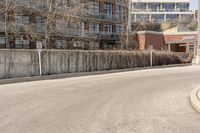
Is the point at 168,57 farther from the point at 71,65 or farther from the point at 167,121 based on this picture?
the point at 167,121

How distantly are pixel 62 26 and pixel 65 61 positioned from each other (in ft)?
39.8

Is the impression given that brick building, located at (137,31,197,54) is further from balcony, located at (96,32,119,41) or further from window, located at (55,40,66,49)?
window, located at (55,40,66,49)

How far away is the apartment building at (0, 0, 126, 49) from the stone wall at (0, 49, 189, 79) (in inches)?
253

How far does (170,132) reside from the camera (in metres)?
7.73

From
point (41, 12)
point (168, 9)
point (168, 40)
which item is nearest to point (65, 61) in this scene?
point (41, 12)

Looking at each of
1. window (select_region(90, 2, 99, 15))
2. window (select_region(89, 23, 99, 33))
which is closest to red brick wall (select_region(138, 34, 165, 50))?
window (select_region(89, 23, 99, 33))

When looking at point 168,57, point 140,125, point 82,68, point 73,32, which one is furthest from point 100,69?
point 140,125

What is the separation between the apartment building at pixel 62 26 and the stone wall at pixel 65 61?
21.1 feet

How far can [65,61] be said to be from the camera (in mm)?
27281

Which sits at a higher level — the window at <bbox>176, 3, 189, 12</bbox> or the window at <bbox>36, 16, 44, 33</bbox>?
the window at <bbox>176, 3, 189, 12</bbox>

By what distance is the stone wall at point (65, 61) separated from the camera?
22875mm

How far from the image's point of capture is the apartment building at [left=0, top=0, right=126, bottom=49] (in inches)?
1320

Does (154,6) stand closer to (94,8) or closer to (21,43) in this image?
(94,8)

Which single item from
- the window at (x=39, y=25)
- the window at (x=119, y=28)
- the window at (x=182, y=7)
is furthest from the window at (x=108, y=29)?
the window at (x=182, y=7)
